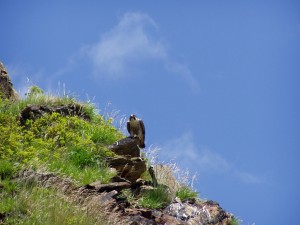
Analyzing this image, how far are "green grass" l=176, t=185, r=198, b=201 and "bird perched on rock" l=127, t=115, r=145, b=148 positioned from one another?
198 centimetres

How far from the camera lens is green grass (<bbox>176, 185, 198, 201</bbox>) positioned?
15.4m

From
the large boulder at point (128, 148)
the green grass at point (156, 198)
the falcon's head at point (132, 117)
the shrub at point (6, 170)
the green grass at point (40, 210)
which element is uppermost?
the falcon's head at point (132, 117)

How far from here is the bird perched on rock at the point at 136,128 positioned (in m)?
Result: 16.5

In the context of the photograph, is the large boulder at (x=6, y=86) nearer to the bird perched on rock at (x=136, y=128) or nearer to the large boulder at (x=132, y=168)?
the bird perched on rock at (x=136, y=128)

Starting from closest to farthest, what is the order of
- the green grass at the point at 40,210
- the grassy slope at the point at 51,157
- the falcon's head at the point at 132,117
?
the green grass at the point at 40,210, the grassy slope at the point at 51,157, the falcon's head at the point at 132,117

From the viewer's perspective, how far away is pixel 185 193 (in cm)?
1548

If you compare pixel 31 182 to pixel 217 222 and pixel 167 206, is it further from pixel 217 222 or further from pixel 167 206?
pixel 217 222

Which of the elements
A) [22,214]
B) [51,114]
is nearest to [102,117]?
[51,114]

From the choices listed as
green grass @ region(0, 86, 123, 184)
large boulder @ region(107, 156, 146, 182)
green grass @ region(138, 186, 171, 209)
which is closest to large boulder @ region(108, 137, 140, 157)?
green grass @ region(0, 86, 123, 184)

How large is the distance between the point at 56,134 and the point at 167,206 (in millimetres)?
4427

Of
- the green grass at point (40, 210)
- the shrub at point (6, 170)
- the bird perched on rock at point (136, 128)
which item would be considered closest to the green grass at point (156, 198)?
the bird perched on rock at point (136, 128)

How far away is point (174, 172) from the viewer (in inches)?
645

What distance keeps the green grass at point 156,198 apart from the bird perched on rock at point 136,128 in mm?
2334

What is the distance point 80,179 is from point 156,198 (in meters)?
2.12
